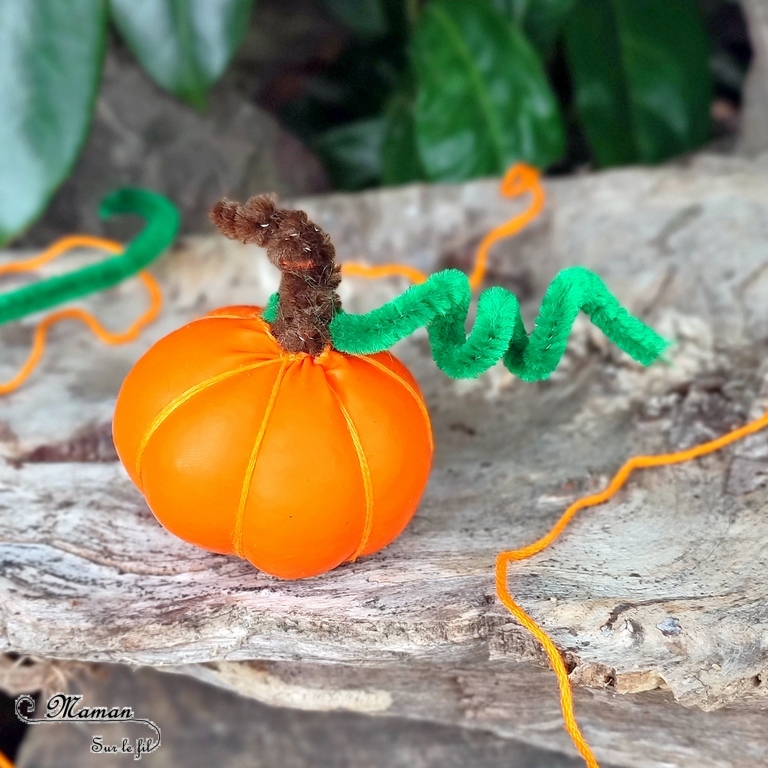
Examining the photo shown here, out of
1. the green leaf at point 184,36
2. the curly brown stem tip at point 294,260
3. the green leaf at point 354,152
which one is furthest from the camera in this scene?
the green leaf at point 354,152

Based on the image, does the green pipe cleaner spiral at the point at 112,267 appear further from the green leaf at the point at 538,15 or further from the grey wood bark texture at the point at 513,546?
the green leaf at the point at 538,15

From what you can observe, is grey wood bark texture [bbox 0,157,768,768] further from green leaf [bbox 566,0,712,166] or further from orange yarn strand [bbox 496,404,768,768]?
green leaf [bbox 566,0,712,166]

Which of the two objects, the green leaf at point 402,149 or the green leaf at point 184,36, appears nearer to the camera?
the green leaf at point 184,36

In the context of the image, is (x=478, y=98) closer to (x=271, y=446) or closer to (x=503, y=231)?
(x=503, y=231)

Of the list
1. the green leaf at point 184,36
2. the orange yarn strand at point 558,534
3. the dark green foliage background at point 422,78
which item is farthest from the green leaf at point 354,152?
the orange yarn strand at point 558,534

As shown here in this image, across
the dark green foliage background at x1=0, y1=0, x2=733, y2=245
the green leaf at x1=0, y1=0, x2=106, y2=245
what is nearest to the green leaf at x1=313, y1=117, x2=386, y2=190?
the dark green foliage background at x1=0, y1=0, x2=733, y2=245

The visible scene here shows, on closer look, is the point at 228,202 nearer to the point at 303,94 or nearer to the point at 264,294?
the point at 264,294

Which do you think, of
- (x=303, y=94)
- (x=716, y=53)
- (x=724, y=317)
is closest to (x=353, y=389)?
(x=724, y=317)
